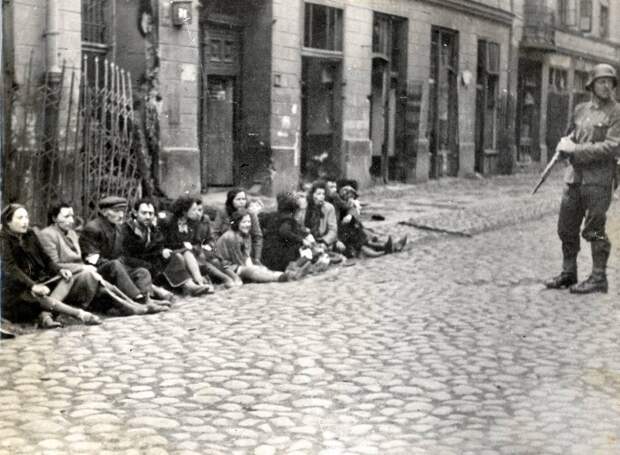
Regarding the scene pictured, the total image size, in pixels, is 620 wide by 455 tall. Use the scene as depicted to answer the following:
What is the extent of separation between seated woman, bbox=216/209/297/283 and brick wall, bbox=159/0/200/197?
3923 mm

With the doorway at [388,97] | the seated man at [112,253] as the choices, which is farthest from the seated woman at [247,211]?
the doorway at [388,97]

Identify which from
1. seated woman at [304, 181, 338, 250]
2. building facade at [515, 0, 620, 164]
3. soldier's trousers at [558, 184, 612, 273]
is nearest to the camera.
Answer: soldier's trousers at [558, 184, 612, 273]

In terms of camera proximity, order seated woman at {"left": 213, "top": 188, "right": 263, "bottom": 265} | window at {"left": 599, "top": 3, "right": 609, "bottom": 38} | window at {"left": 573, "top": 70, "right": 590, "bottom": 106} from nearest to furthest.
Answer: seated woman at {"left": 213, "top": 188, "right": 263, "bottom": 265} < window at {"left": 599, "top": 3, "right": 609, "bottom": 38} < window at {"left": 573, "top": 70, "right": 590, "bottom": 106}

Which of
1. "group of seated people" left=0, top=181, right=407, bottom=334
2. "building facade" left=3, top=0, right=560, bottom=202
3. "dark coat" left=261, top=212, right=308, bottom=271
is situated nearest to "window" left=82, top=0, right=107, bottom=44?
"building facade" left=3, top=0, right=560, bottom=202

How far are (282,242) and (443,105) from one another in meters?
13.4

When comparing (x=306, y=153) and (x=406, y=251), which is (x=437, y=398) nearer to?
(x=406, y=251)

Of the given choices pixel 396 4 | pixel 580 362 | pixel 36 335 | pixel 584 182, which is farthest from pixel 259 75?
pixel 580 362

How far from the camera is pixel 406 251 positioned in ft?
42.1

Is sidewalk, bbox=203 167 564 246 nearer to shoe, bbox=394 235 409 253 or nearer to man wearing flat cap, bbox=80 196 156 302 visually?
shoe, bbox=394 235 409 253

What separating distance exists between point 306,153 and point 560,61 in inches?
577

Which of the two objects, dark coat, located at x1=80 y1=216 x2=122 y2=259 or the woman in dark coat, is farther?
the woman in dark coat

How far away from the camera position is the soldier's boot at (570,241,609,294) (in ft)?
30.6

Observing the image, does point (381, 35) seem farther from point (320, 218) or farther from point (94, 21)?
point (320, 218)

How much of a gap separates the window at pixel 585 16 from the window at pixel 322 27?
11.3m
